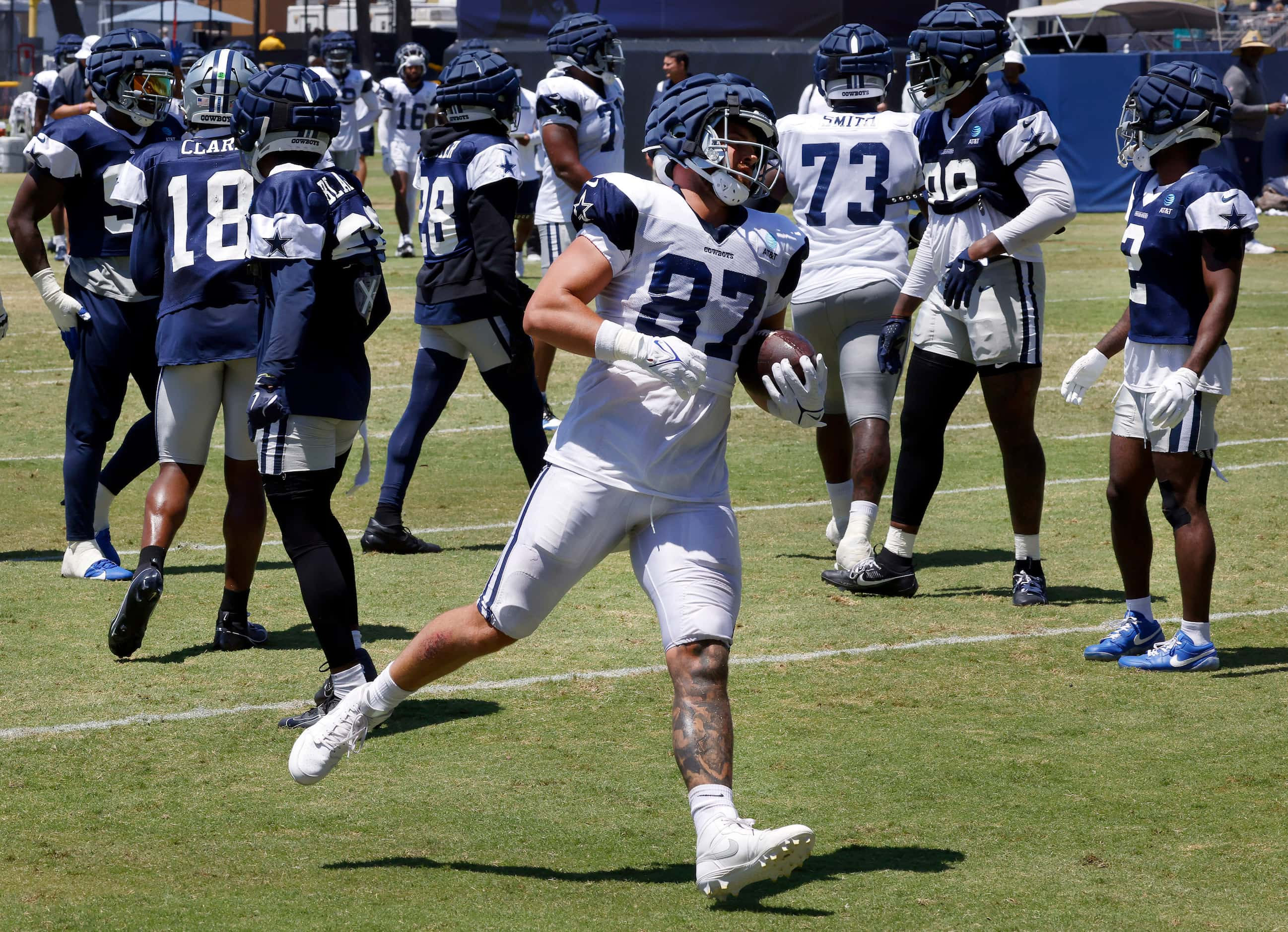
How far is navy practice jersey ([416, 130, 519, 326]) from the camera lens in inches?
339

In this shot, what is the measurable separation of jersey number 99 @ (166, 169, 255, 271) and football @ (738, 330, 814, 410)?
2.78 metres

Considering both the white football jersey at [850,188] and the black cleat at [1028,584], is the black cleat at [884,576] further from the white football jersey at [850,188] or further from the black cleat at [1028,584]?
the white football jersey at [850,188]

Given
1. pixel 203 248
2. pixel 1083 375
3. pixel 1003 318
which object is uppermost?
pixel 203 248

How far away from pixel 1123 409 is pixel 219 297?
3605 millimetres

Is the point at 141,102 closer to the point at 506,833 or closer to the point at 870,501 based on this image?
the point at 870,501

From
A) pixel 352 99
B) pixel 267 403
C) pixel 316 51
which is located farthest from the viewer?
pixel 316 51

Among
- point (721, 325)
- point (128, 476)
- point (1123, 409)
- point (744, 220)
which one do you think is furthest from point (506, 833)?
point (128, 476)

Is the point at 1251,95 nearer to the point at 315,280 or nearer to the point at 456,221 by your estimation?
the point at 456,221

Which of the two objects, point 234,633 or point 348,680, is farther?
point 234,633

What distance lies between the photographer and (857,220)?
8086 millimetres

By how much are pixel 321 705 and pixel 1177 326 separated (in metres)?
3.45

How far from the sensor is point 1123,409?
654 cm

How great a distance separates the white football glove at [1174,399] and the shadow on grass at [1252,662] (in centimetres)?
105

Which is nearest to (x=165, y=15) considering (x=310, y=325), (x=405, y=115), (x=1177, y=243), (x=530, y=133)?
(x=405, y=115)
